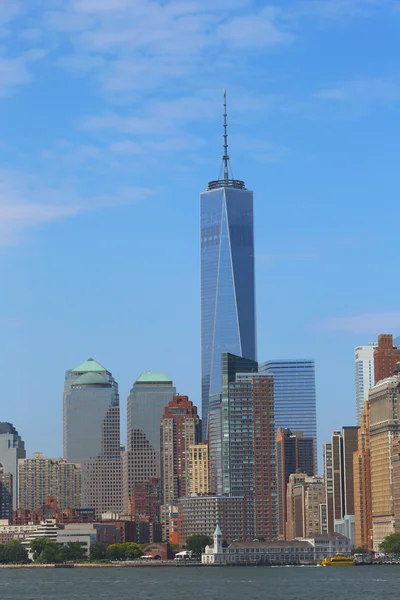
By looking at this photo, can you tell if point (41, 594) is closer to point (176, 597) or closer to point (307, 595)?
point (176, 597)

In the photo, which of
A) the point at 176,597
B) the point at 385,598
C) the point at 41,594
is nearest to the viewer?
the point at 385,598

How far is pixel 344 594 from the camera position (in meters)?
184

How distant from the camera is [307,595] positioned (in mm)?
182500

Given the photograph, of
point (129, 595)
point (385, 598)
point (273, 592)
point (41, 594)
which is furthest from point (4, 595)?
point (385, 598)

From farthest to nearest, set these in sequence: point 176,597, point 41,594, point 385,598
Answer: point 41,594 < point 176,597 < point 385,598

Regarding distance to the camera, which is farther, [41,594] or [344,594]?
[41,594]

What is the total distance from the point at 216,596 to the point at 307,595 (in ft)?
36.9

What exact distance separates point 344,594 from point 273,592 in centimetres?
1204

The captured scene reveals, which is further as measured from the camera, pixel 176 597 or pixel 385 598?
pixel 176 597

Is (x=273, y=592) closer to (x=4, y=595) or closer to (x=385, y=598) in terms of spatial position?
(x=385, y=598)

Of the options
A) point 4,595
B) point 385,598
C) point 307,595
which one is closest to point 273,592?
point 307,595

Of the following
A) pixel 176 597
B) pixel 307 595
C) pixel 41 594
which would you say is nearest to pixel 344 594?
pixel 307 595

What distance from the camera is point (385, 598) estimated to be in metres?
173

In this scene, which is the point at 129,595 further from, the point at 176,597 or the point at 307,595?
the point at 307,595
